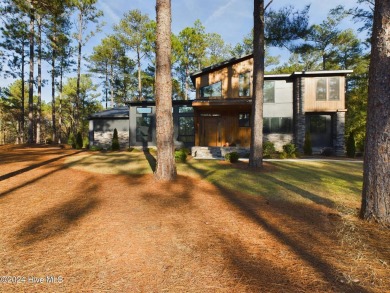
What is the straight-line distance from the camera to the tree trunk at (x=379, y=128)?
3980 millimetres

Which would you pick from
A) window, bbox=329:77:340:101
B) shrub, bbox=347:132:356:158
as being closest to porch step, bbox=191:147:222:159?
shrub, bbox=347:132:356:158

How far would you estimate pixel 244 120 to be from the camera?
17.2m

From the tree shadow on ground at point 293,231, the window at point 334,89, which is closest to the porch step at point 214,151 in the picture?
the tree shadow on ground at point 293,231

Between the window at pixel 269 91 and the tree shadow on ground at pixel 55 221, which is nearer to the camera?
the tree shadow on ground at pixel 55 221

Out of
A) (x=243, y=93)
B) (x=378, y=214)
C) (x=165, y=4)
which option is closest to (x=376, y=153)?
(x=378, y=214)

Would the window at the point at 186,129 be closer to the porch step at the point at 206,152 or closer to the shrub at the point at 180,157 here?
the porch step at the point at 206,152

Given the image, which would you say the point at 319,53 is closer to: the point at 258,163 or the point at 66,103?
the point at 258,163

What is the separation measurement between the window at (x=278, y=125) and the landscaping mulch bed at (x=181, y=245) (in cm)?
1431

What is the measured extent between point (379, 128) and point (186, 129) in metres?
16.0

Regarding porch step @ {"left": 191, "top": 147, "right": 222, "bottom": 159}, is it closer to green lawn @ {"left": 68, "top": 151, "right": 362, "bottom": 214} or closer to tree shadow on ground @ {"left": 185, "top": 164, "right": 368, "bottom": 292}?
green lawn @ {"left": 68, "top": 151, "right": 362, "bottom": 214}

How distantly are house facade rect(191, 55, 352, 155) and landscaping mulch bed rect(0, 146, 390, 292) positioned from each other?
11.6 m

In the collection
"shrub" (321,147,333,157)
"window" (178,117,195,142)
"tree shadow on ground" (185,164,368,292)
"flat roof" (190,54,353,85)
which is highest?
"flat roof" (190,54,353,85)

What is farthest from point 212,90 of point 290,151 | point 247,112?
point 290,151

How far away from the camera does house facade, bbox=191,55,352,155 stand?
17.1m
